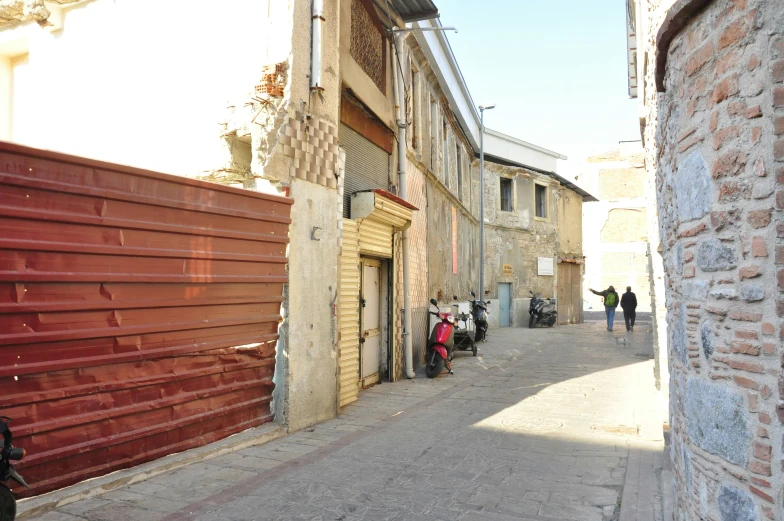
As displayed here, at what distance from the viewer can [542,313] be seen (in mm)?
23578

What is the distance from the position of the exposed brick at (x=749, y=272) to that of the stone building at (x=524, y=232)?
1960cm

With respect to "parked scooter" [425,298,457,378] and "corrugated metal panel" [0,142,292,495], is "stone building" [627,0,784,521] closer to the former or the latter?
"corrugated metal panel" [0,142,292,495]

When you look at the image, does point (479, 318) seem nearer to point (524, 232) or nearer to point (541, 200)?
point (524, 232)

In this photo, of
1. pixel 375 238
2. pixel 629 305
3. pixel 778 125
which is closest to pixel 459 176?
pixel 629 305

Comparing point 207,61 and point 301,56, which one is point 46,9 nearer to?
point 207,61

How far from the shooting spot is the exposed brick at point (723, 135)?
2.61 m

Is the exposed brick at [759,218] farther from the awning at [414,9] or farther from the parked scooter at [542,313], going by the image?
the parked scooter at [542,313]

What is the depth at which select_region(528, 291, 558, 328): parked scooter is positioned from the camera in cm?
2359

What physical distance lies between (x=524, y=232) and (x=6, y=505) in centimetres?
2336

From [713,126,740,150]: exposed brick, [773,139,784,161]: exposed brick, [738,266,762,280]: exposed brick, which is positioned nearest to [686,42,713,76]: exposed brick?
[713,126,740,150]: exposed brick

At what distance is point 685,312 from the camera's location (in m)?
3.19

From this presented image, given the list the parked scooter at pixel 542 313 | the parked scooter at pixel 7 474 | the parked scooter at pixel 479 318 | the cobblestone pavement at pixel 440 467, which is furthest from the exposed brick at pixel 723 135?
the parked scooter at pixel 542 313

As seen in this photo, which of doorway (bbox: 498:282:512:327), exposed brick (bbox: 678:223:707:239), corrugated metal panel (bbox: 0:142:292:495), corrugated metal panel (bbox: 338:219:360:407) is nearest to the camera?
exposed brick (bbox: 678:223:707:239)

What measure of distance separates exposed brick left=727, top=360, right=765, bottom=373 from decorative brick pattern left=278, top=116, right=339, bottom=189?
194 inches
